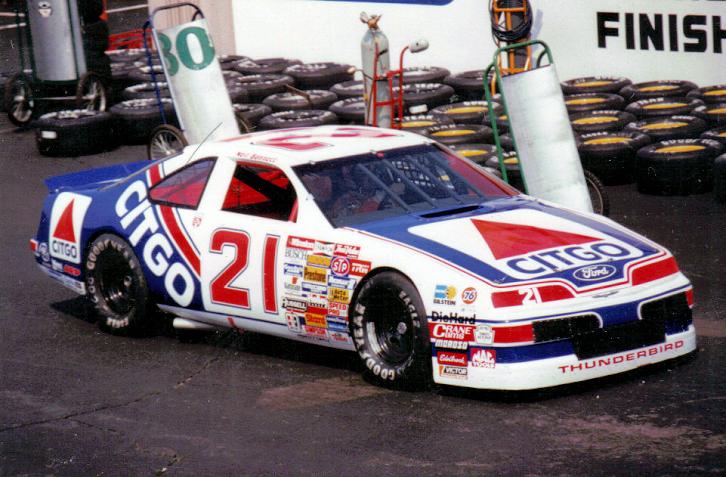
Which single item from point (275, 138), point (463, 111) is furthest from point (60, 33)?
point (275, 138)

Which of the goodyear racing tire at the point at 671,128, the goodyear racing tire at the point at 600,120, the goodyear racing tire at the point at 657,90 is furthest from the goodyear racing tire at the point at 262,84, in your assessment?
the goodyear racing tire at the point at 671,128

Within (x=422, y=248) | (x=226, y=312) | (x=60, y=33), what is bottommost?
(x=226, y=312)

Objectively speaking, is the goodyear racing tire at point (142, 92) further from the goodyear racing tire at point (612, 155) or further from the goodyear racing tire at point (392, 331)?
the goodyear racing tire at point (392, 331)

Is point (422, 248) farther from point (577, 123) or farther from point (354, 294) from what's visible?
point (577, 123)

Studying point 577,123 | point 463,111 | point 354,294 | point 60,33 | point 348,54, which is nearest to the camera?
point 354,294

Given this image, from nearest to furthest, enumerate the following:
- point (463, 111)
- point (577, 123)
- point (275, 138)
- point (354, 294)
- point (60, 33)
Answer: point (354, 294)
point (275, 138)
point (577, 123)
point (463, 111)
point (60, 33)

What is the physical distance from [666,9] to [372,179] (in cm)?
848

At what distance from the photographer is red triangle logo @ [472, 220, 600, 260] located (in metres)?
7.01

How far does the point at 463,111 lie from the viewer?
14750 millimetres

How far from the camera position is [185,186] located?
8.49 m

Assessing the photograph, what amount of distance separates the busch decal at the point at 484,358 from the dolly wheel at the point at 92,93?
11790 millimetres

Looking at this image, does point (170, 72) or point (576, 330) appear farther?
point (170, 72)

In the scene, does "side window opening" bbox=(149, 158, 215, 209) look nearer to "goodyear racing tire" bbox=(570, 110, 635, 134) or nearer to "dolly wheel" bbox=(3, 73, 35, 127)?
"goodyear racing tire" bbox=(570, 110, 635, 134)

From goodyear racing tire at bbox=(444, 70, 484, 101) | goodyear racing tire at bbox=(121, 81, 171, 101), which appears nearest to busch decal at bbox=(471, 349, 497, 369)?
goodyear racing tire at bbox=(444, 70, 484, 101)
